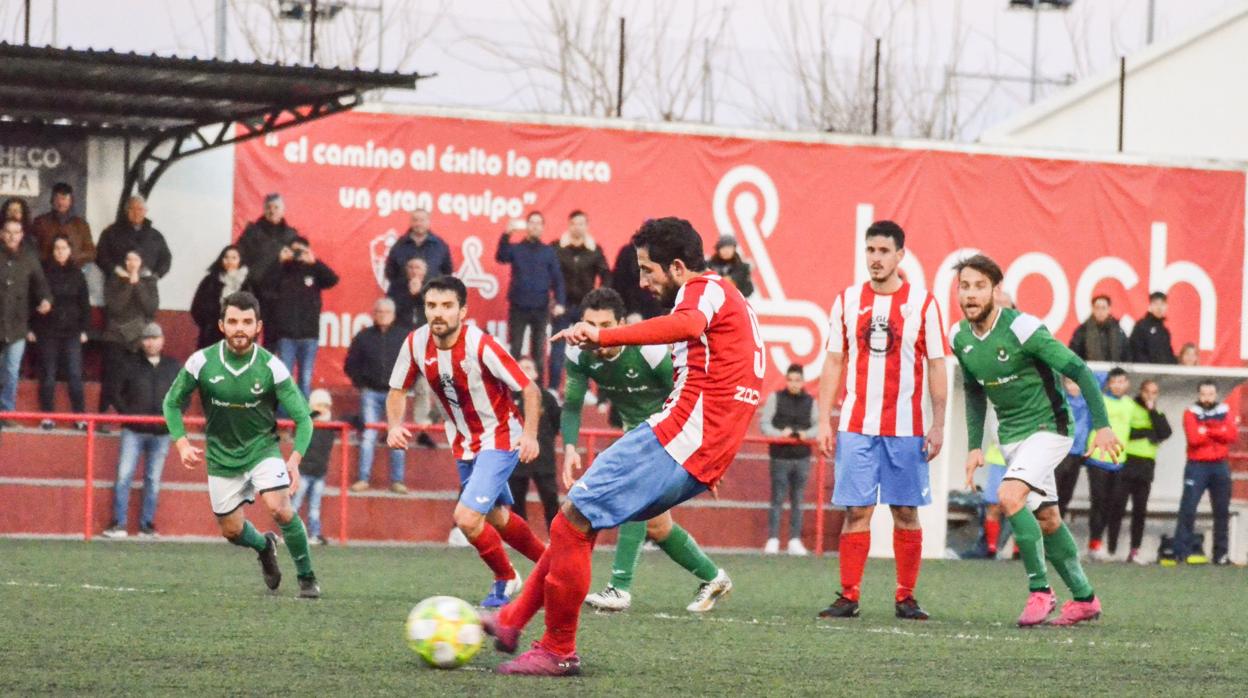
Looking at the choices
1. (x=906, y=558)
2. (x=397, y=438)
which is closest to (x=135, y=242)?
(x=397, y=438)

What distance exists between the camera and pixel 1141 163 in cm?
2272

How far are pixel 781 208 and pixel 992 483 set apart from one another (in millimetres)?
5559

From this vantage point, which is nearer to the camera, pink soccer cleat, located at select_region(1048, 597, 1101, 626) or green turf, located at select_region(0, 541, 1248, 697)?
green turf, located at select_region(0, 541, 1248, 697)

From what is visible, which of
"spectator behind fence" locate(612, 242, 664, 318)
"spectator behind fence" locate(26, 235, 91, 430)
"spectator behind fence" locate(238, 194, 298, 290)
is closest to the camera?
"spectator behind fence" locate(26, 235, 91, 430)

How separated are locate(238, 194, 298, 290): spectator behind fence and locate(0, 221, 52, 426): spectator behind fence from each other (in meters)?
1.95

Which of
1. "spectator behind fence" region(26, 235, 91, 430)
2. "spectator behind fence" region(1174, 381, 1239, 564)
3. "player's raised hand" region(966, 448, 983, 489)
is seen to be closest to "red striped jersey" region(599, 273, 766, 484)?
"player's raised hand" region(966, 448, 983, 489)

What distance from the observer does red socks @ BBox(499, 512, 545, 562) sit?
10.1 metres

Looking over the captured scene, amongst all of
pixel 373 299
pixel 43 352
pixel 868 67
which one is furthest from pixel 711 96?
pixel 43 352

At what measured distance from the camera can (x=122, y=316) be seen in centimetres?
1678

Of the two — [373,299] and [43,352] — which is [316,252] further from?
[43,352]

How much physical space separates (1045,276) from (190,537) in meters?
10.8

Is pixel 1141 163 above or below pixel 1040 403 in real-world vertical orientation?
above

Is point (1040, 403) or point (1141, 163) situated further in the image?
point (1141, 163)

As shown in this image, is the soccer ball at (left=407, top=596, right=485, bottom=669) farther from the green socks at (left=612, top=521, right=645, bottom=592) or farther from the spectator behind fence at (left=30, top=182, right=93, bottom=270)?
the spectator behind fence at (left=30, top=182, right=93, bottom=270)
